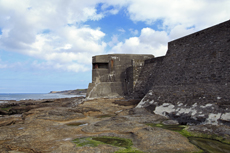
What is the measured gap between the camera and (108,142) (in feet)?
18.5

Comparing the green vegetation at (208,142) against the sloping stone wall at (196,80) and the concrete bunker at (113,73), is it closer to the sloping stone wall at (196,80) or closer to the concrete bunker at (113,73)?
the sloping stone wall at (196,80)

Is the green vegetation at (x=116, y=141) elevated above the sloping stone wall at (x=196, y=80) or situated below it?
below

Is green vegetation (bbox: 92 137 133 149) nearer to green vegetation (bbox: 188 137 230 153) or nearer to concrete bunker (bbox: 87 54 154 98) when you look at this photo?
green vegetation (bbox: 188 137 230 153)

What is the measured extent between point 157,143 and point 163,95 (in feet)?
20.3

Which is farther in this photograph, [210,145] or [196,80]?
[196,80]

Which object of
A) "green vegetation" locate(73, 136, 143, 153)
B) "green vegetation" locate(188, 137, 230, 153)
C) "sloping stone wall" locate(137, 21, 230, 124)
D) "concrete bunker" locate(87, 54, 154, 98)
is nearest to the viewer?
"green vegetation" locate(188, 137, 230, 153)

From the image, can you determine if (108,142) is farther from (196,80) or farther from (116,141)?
(196,80)

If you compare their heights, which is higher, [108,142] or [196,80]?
[196,80]

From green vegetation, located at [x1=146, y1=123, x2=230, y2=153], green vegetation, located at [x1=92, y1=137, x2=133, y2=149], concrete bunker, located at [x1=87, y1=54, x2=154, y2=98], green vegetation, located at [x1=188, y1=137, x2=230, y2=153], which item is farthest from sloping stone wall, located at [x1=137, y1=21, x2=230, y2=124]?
concrete bunker, located at [x1=87, y1=54, x2=154, y2=98]

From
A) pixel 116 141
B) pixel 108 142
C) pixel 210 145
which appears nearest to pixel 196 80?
pixel 210 145

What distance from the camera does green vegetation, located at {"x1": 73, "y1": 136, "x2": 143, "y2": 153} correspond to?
512cm

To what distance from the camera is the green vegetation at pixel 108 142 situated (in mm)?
5123

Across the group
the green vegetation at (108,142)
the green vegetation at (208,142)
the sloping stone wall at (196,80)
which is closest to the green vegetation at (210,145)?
the green vegetation at (208,142)

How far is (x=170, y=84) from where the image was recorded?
1148cm
